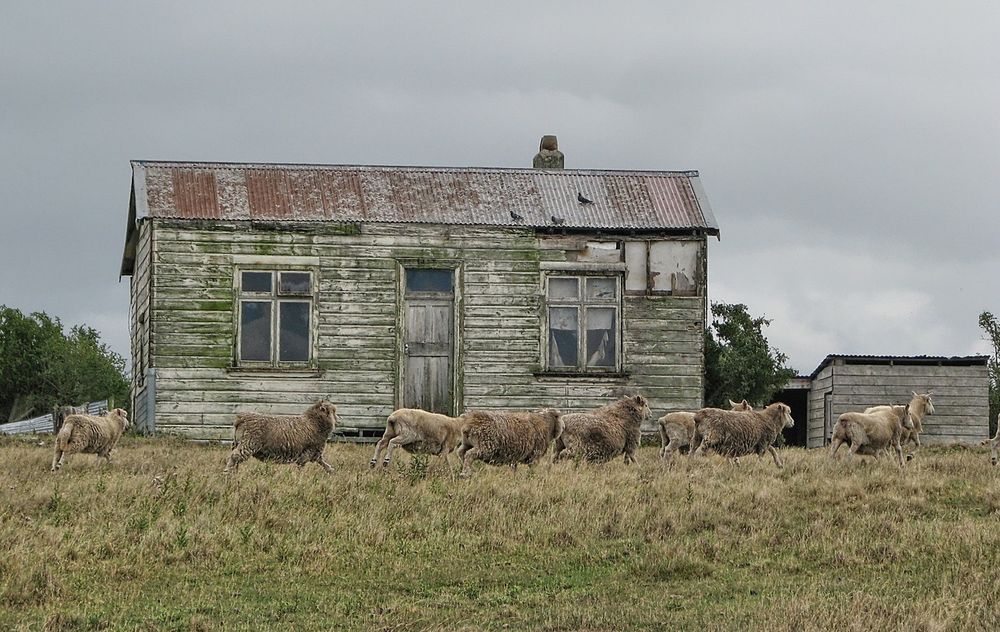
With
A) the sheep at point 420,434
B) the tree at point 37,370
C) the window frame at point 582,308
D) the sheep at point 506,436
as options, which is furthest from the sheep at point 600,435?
the tree at point 37,370

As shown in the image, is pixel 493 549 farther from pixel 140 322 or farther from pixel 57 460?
pixel 140 322

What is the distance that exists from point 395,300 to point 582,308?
11.4ft

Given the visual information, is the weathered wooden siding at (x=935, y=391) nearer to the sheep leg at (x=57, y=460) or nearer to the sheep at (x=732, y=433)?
the sheep at (x=732, y=433)

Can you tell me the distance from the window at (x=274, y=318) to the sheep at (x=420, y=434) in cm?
747

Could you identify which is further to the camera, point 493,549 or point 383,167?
point 383,167

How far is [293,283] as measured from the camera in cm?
2747

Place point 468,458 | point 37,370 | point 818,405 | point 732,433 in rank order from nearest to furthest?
1. point 468,458
2. point 732,433
3. point 818,405
4. point 37,370

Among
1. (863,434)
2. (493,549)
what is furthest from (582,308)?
(493,549)

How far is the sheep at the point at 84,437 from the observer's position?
64.3ft

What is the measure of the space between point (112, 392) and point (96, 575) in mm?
55243

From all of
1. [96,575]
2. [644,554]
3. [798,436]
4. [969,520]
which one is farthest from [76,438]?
[798,436]

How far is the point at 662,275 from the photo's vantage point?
28344 millimetres

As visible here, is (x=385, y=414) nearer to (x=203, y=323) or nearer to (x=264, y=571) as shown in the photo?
(x=203, y=323)

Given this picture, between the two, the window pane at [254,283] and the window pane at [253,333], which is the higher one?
the window pane at [254,283]
